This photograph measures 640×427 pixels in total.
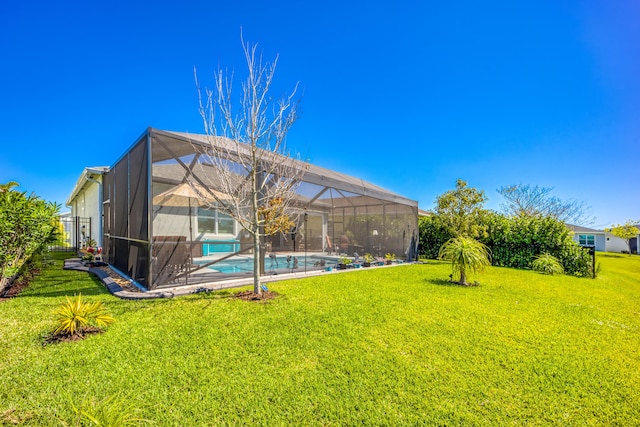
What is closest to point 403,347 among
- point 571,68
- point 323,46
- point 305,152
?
point 305,152

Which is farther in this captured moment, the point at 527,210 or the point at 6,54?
the point at 527,210

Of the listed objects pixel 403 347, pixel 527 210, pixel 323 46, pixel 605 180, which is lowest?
pixel 403 347

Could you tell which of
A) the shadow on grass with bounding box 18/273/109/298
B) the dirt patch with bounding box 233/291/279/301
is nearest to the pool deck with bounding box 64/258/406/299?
the shadow on grass with bounding box 18/273/109/298

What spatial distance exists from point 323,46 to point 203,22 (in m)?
4.26

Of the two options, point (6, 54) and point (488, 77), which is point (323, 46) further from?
point (6, 54)

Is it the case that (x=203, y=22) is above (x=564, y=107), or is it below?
above

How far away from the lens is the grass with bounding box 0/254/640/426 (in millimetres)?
2246

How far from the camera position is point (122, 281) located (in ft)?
22.8

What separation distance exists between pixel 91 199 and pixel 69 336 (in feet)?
49.7

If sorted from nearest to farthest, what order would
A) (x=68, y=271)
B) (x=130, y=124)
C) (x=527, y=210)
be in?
(x=68, y=271)
(x=130, y=124)
(x=527, y=210)

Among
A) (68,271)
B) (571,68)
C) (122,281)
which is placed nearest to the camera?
(122,281)

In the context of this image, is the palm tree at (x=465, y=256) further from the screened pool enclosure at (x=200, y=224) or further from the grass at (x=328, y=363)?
the screened pool enclosure at (x=200, y=224)

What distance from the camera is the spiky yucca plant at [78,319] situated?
3.52m

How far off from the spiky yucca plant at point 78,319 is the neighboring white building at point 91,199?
10.1 meters
